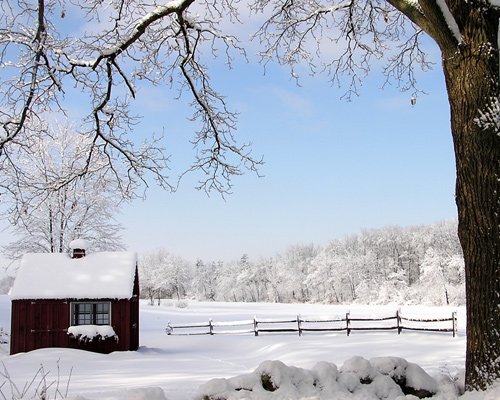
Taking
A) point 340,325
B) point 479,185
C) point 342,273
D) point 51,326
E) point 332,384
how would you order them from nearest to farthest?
point 479,185, point 332,384, point 51,326, point 340,325, point 342,273

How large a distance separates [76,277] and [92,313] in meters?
1.55

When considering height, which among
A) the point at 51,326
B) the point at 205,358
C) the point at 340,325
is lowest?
the point at 340,325

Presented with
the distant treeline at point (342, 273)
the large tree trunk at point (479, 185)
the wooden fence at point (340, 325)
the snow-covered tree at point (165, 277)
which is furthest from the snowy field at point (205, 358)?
the snow-covered tree at point (165, 277)

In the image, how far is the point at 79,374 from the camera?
515 inches

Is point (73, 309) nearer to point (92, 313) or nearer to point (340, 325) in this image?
point (92, 313)

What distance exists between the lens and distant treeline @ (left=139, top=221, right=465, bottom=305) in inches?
2655

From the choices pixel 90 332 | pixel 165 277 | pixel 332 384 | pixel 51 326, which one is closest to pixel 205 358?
pixel 90 332

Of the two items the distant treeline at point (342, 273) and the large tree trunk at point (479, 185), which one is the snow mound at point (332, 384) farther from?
the distant treeline at point (342, 273)

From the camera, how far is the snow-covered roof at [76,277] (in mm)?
19984

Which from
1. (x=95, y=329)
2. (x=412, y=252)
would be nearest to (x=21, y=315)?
(x=95, y=329)

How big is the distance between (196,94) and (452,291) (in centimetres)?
5843

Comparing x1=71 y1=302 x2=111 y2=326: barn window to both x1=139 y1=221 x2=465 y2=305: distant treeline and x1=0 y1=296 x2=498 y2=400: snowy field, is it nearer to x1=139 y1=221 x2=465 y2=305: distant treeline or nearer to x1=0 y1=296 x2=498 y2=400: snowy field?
x1=0 y1=296 x2=498 y2=400: snowy field

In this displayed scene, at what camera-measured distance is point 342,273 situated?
83312 millimetres

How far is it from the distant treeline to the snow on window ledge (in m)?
50.4
